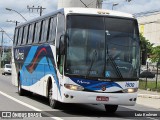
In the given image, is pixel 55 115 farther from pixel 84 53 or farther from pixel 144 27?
pixel 144 27

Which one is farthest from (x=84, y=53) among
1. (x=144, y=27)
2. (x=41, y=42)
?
(x=144, y=27)

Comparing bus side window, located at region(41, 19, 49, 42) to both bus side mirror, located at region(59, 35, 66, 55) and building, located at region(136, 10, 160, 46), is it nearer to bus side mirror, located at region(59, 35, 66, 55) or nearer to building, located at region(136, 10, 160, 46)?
bus side mirror, located at region(59, 35, 66, 55)

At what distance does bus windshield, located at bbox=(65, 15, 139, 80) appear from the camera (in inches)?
603

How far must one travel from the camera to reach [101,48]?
15508 millimetres

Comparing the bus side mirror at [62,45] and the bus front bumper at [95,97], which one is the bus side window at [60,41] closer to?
the bus side mirror at [62,45]

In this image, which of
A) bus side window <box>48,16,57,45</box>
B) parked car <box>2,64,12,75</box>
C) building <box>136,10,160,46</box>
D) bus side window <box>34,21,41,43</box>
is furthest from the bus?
building <box>136,10,160,46</box>

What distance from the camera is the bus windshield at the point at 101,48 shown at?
50.3ft

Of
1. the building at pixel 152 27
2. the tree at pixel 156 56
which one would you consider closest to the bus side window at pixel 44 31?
the tree at pixel 156 56

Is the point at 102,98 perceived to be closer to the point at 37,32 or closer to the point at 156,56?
the point at 37,32

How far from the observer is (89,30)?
1565 cm

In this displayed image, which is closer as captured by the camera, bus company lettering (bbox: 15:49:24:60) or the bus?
the bus

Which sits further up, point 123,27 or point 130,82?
point 123,27

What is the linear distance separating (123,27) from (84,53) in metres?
1.66

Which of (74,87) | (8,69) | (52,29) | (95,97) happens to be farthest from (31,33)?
(8,69)
